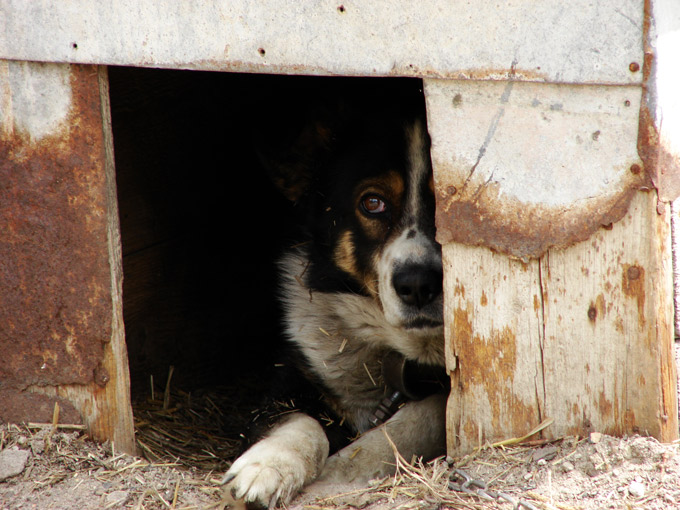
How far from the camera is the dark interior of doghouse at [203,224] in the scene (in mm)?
3389

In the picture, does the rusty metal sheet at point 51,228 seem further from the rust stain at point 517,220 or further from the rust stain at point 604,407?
the rust stain at point 604,407

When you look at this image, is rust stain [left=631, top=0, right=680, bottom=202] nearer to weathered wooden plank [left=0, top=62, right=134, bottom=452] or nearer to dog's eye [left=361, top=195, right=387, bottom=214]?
dog's eye [left=361, top=195, right=387, bottom=214]

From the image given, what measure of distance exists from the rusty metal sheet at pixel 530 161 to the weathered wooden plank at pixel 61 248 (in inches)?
46.8

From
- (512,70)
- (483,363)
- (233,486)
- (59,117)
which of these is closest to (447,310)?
(483,363)

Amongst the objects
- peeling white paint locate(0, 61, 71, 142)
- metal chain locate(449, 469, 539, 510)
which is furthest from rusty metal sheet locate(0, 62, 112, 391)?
metal chain locate(449, 469, 539, 510)

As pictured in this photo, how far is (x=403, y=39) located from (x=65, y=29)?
3.79ft

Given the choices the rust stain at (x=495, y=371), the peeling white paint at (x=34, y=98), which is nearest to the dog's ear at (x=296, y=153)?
the peeling white paint at (x=34, y=98)

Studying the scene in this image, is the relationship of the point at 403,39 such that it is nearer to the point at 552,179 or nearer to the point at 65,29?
the point at 552,179

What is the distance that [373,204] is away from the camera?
289 centimetres

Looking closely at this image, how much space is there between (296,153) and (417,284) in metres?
1.00

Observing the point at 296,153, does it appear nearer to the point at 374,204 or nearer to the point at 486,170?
the point at 374,204

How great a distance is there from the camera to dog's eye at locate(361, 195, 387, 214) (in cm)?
287

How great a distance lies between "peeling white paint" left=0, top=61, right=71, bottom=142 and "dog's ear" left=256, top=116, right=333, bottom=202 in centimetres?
96

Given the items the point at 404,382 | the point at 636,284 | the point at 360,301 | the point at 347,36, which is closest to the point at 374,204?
the point at 360,301
